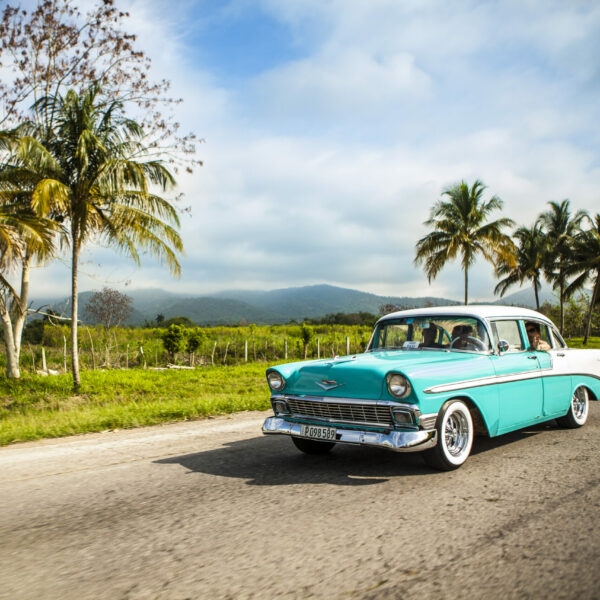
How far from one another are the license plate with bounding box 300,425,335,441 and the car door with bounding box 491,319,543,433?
1776 millimetres

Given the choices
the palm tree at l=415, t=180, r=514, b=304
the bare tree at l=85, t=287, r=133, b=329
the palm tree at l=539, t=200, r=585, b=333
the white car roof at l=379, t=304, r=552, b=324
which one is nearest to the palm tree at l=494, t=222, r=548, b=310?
the palm tree at l=539, t=200, r=585, b=333

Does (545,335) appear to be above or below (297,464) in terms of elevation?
above

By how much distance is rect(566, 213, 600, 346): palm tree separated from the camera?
133 feet

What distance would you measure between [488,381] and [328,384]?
5.31ft

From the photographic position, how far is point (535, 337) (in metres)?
6.45

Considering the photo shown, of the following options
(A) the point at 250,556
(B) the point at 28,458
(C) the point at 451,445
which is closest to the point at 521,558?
(A) the point at 250,556

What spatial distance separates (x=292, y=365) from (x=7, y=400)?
1177 cm

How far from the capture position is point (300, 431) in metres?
5.19

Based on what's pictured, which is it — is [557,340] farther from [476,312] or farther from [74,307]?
[74,307]

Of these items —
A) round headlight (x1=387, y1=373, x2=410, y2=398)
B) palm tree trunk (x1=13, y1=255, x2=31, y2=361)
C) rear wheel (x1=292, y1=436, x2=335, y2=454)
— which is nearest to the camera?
round headlight (x1=387, y1=373, x2=410, y2=398)

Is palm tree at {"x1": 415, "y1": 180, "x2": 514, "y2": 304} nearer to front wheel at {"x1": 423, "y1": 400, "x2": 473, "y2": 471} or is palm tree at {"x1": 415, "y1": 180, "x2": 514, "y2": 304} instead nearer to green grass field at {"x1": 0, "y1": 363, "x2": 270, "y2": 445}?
green grass field at {"x1": 0, "y1": 363, "x2": 270, "y2": 445}

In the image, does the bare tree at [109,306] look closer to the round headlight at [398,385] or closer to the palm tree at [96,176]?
the palm tree at [96,176]

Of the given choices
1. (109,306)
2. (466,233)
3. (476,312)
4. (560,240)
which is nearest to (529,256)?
(560,240)

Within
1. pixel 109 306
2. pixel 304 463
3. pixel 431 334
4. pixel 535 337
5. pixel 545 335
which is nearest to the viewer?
pixel 304 463
